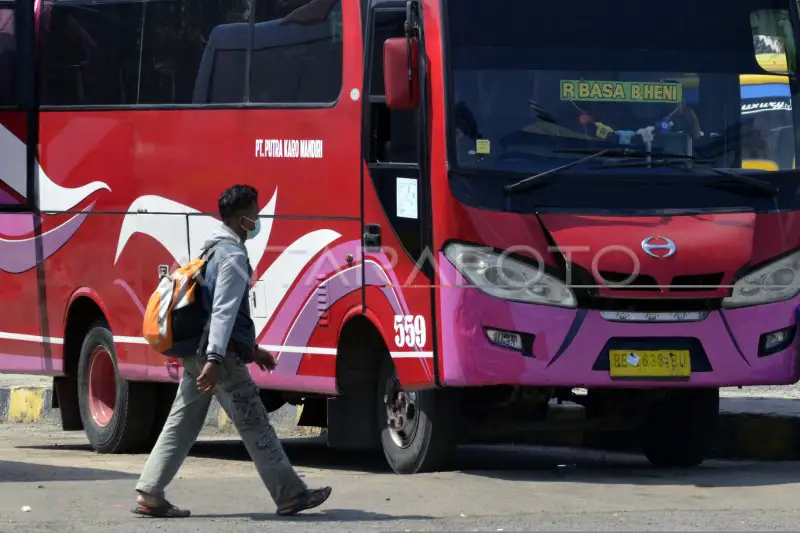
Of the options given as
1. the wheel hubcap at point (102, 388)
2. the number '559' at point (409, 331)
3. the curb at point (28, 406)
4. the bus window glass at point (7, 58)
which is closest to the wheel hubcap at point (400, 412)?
the number '559' at point (409, 331)

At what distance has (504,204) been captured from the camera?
10.2m

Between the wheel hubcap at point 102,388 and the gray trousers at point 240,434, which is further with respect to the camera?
the wheel hubcap at point 102,388

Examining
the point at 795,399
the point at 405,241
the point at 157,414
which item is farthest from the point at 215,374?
the point at 795,399

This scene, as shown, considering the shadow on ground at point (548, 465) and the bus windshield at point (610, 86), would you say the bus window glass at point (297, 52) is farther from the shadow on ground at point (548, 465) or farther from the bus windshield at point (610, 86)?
the shadow on ground at point (548, 465)

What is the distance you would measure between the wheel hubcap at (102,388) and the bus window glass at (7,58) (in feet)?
6.44

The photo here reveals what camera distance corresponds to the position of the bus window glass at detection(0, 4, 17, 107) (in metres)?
13.8

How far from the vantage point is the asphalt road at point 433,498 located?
8.48m

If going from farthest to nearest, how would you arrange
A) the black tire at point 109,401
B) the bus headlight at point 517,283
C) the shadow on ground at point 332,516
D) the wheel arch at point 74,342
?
1. the wheel arch at point 74,342
2. the black tire at point 109,401
3. the bus headlight at point 517,283
4. the shadow on ground at point 332,516

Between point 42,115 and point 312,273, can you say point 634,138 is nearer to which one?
point 312,273

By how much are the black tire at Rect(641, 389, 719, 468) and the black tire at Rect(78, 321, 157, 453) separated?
377 cm

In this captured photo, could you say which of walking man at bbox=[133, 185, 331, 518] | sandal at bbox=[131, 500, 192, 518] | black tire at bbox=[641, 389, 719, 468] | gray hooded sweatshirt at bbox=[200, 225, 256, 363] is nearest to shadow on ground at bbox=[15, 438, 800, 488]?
black tire at bbox=[641, 389, 719, 468]

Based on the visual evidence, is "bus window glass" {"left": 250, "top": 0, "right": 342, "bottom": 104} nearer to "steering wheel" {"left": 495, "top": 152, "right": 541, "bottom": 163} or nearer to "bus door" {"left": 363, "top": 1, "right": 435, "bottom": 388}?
"bus door" {"left": 363, "top": 1, "right": 435, "bottom": 388}

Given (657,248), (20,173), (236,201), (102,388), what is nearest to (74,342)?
Result: (102,388)

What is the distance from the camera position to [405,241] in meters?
10.6
